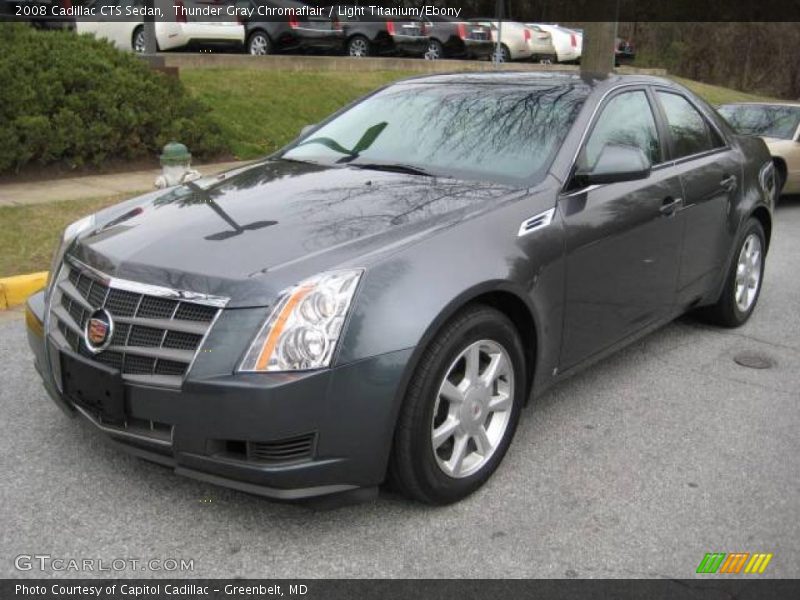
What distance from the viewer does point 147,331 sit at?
9.25 ft

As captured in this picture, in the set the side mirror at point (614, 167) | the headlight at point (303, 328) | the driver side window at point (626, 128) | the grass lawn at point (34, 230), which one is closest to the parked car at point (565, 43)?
the grass lawn at point (34, 230)

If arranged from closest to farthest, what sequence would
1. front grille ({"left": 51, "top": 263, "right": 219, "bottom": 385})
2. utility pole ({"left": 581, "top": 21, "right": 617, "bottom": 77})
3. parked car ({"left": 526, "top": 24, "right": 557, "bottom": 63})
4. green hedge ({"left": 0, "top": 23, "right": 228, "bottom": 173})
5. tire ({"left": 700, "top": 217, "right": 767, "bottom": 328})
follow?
front grille ({"left": 51, "top": 263, "right": 219, "bottom": 385})
tire ({"left": 700, "top": 217, "right": 767, "bottom": 328})
green hedge ({"left": 0, "top": 23, "right": 228, "bottom": 173})
utility pole ({"left": 581, "top": 21, "right": 617, "bottom": 77})
parked car ({"left": 526, "top": 24, "right": 557, "bottom": 63})

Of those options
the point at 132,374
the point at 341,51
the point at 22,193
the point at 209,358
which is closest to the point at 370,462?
the point at 209,358

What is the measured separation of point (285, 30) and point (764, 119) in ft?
34.9

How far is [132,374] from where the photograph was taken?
9.30 feet

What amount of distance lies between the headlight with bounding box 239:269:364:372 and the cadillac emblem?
0.56 m

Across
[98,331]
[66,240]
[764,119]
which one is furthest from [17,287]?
[764,119]

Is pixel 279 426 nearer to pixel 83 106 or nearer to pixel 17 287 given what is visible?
pixel 17 287

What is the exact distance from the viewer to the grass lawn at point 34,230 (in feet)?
20.2

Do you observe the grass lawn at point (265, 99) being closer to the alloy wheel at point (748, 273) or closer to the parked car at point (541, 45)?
the alloy wheel at point (748, 273)

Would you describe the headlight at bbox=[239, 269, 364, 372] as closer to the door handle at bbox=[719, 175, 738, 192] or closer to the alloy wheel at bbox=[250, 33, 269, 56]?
the door handle at bbox=[719, 175, 738, 192]

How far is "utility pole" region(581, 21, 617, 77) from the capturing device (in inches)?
427

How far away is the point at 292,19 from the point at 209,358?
1683cm

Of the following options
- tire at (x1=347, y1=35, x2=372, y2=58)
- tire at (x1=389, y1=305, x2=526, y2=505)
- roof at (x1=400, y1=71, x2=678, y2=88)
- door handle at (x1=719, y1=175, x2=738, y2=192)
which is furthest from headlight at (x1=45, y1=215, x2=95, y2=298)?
tire at (x1=347, y1=35, x2=372, y2=58)
